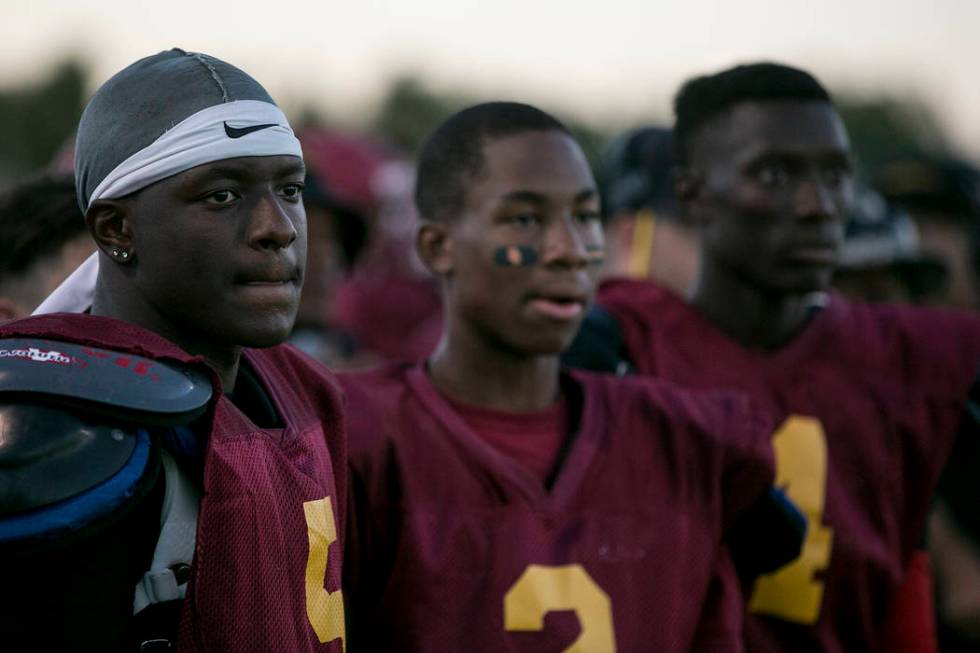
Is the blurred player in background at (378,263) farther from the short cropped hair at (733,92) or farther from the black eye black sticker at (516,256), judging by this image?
the black eye black sticker at (516,256)

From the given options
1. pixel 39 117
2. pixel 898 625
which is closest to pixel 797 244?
pixel 898 625

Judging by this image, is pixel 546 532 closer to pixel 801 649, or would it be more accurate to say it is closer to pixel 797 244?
pixel 801 649

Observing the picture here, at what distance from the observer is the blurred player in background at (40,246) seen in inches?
121

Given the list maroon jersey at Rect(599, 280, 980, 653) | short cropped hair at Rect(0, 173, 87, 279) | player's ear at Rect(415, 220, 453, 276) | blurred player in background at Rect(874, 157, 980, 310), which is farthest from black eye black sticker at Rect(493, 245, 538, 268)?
blurred player in background at Rect(874, 157, 980, 310)

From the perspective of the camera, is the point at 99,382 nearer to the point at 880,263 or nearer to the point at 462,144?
the point at 462,144

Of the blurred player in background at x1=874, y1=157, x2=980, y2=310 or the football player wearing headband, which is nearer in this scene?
the football player wearing headband

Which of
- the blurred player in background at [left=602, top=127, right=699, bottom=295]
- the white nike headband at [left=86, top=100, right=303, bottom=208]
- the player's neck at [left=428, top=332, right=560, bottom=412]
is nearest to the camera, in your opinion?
the white nike headband at [left=86, top=100, right=303, bottom=208]

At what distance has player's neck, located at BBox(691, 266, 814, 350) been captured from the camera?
3.61 m

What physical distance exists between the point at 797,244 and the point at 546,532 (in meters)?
1.14

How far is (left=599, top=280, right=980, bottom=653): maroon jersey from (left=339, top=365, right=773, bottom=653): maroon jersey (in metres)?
0.41

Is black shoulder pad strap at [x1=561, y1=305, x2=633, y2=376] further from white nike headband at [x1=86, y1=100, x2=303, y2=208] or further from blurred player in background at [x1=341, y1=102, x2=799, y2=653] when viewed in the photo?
white nike headband at [x1=86, y1=100, x2=303, y2=208]

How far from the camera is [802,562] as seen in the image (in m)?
3.25

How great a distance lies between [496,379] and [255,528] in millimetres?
1114

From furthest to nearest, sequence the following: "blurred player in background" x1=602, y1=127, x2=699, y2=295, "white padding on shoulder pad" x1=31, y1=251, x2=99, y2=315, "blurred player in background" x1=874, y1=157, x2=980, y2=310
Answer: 1. "blurred player in background" x1=874, y1=157, x2=980, y2=310
2. "blurred player in background" x1=602, y1=127, x2=699, y2=295
3. "white padding on shoulder pad" x1=31, y1=251, x2=99, y2=315
